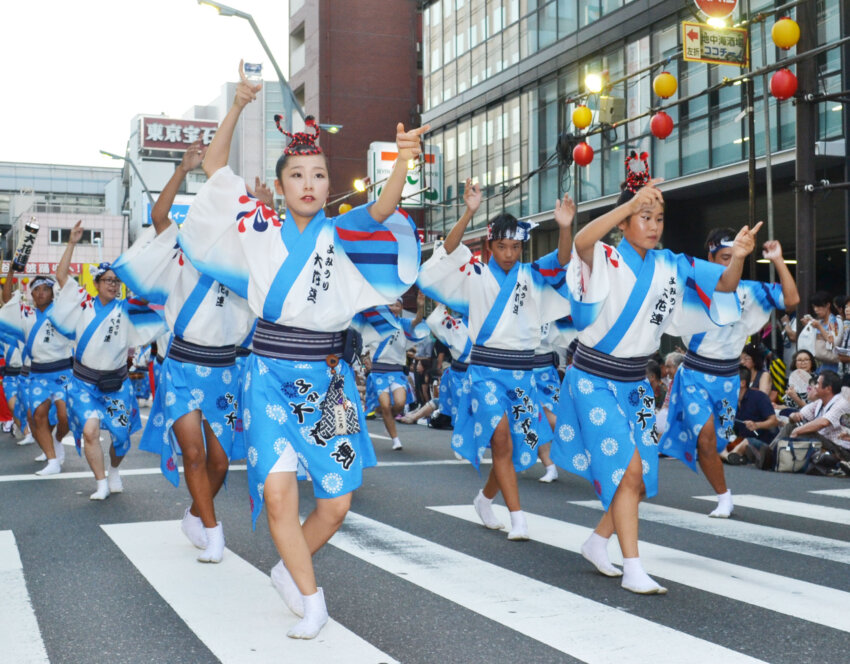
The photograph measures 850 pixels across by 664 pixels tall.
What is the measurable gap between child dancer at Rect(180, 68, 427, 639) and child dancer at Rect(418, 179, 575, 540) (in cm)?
184

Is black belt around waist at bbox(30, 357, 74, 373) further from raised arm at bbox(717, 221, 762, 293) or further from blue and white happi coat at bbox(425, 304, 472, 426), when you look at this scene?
raised arm at bbox(717, 221, 762, 293)

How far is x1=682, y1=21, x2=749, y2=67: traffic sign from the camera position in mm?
11289

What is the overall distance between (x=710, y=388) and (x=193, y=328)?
3.59 meters

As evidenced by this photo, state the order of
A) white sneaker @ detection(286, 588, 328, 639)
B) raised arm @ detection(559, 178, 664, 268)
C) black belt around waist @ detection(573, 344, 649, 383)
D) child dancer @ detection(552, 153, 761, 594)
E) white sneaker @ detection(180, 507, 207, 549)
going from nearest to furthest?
white sneaker @ detection(286, 588, 328, 639) < raised arm @ detection(559, 178, 664, 268) < child dancer @ detection(552, 153, 761, 594) < black belt around waist @ detection(573, 344, 649, 383) < white sneaker @ detection(180, 507, 207, 549)

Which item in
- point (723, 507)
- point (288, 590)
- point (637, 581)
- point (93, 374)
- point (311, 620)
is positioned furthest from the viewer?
point (93, 374)

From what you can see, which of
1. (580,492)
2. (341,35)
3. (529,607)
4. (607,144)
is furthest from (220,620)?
(341,35)

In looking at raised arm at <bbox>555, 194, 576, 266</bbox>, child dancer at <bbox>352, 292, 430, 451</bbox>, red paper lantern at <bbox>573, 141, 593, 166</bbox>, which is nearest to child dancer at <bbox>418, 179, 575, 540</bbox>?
raised arm at <bbox>555, 194, 576, 266</bbox>

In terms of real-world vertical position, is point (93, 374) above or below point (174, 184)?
below

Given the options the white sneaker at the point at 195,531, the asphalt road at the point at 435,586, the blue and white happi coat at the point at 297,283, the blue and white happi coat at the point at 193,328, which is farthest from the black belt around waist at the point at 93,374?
the blue and white happi coat at the point at 297,283

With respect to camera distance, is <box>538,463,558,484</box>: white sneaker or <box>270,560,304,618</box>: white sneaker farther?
<box>538,463,558,484</box>: white sneaker

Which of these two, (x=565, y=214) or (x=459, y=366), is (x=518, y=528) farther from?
(x=459, y=366)

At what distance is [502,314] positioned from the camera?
20.0 feet

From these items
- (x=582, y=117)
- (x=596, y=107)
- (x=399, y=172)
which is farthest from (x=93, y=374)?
(x=596, y=107)

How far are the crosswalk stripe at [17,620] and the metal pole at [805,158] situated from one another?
28.5 ft
